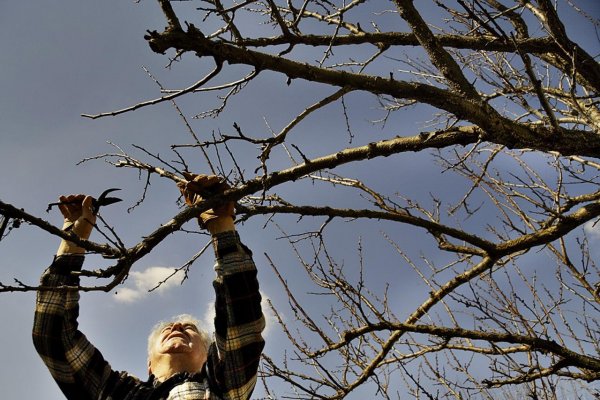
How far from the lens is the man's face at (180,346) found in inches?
108

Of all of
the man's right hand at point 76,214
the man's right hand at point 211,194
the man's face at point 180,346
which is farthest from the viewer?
the man's face at point 180,346

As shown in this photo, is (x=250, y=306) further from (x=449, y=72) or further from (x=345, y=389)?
(x=449, y=72)

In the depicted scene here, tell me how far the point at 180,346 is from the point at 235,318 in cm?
84

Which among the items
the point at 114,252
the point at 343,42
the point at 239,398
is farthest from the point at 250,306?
the point at 343,42

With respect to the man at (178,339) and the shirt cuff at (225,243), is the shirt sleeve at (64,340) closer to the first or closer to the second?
the man at (178,339)

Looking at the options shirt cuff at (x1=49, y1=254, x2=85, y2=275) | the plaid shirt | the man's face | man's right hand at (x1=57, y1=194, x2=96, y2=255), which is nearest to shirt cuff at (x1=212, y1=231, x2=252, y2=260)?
the plaid shirt

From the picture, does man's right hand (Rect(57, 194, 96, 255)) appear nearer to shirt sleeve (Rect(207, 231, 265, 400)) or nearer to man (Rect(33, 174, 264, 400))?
man (Rect(33, 174, 264, 400))

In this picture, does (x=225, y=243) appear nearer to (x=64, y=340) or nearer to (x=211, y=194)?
(x=211, y=194)

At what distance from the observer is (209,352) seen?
233cm

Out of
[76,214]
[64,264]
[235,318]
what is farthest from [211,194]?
[64,264]

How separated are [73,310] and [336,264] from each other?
1891 millimetres

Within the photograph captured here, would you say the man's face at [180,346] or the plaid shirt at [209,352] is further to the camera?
the man's face at [180,346]

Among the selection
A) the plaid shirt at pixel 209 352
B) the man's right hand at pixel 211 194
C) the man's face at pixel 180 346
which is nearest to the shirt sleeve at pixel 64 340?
the plaid shirt at pixel 209 352

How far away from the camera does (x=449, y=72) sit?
7.54 ft
